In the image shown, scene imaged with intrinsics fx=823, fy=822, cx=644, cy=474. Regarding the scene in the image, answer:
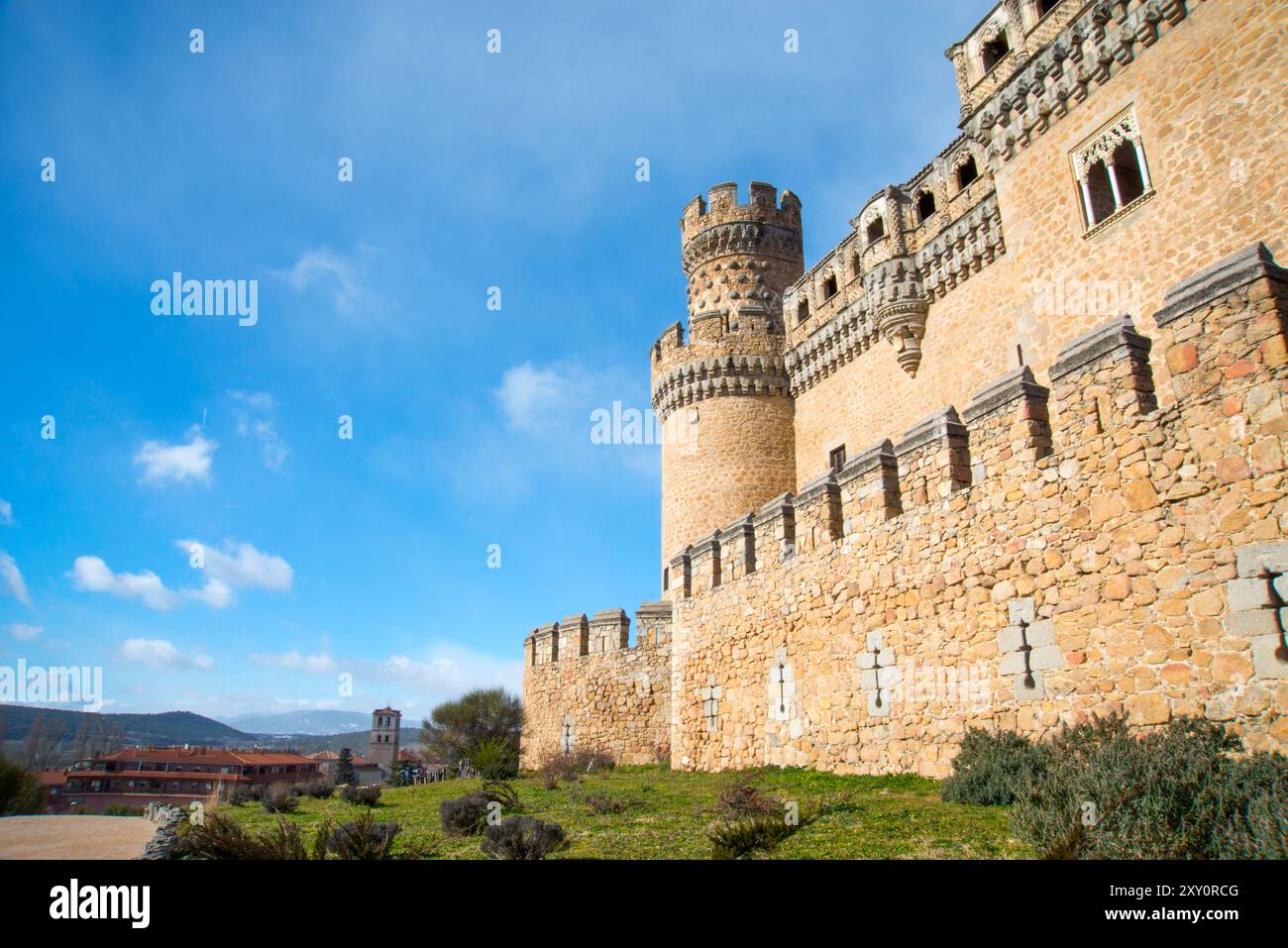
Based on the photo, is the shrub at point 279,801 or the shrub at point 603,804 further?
the shrub at point 279,801

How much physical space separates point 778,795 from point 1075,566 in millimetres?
4061

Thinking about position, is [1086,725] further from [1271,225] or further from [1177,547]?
[1271,225]

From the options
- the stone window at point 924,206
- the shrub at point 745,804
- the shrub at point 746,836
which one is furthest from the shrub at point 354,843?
the stone window at point 924,206

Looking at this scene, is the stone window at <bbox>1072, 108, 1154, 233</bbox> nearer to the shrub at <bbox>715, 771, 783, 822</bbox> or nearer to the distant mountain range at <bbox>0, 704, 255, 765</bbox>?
the shrub at <bbox>715, 771, 783, 822</bbox>

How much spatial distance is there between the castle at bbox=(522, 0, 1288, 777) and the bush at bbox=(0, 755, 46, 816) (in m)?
9.85

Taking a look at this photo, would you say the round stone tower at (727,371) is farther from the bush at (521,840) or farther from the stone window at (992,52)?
the bush at (521,840)

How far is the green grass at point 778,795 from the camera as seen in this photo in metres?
6.21

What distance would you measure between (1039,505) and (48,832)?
1030 cm

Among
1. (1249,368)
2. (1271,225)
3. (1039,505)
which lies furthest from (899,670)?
(1271,225)

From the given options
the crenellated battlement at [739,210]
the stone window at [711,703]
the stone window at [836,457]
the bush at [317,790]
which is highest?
the crenellated battlement at [739,210]

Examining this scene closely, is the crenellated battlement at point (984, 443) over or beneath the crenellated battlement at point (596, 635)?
over

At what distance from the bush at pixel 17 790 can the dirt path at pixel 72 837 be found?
622 millimetres

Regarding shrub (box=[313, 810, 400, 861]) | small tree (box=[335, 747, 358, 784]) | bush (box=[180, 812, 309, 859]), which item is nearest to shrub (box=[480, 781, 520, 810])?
shrub (box=[313, 810, 400, 861])

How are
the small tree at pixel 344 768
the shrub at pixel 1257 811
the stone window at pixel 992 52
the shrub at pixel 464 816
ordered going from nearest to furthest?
the shrub at pixel 1257 811
the shrub at pixel 464 816
the stone window at pixel 992 52
the small tree at pixel 344 768
